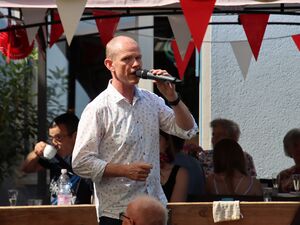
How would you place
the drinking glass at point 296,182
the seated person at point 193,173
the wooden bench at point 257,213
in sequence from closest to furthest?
the wooden bench at point 257,213, the seated person at point 193,173, the drinking glass at point 296,182

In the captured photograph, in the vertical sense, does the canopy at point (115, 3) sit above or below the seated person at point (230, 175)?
above

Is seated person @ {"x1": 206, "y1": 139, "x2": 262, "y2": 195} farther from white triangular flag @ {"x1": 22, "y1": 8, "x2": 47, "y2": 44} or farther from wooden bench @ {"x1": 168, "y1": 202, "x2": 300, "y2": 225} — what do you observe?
white triangular flag @ {"x1": 22, "y1": 8, "x2": 47, "y2": 44}

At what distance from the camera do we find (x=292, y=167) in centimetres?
738

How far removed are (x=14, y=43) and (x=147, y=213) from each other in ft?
14.2

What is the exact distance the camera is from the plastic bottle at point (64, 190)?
543 centimetres

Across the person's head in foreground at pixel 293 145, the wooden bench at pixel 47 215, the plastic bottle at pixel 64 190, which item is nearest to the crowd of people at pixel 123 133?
the wooden bench at pixel 47 215

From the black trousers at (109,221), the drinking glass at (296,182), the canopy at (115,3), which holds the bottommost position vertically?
the black trousers at (109,221)

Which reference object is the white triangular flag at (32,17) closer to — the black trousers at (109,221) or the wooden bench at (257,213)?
the wooden bench at (257,213)

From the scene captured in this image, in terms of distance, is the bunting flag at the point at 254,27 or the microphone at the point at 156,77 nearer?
the microphone at the point at 156,77

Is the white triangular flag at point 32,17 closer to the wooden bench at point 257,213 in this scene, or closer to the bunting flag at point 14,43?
the bunting flag at point 14,43

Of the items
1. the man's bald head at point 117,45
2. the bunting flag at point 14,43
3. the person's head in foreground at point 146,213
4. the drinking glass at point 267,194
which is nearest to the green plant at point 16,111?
the bunting flag at point 14,43

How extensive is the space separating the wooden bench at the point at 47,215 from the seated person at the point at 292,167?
2.38m

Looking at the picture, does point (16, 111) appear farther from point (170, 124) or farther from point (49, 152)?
point (170, 124)

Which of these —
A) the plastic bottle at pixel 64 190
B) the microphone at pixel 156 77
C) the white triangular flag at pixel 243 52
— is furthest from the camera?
the white triangular flag at pixel 243 52
